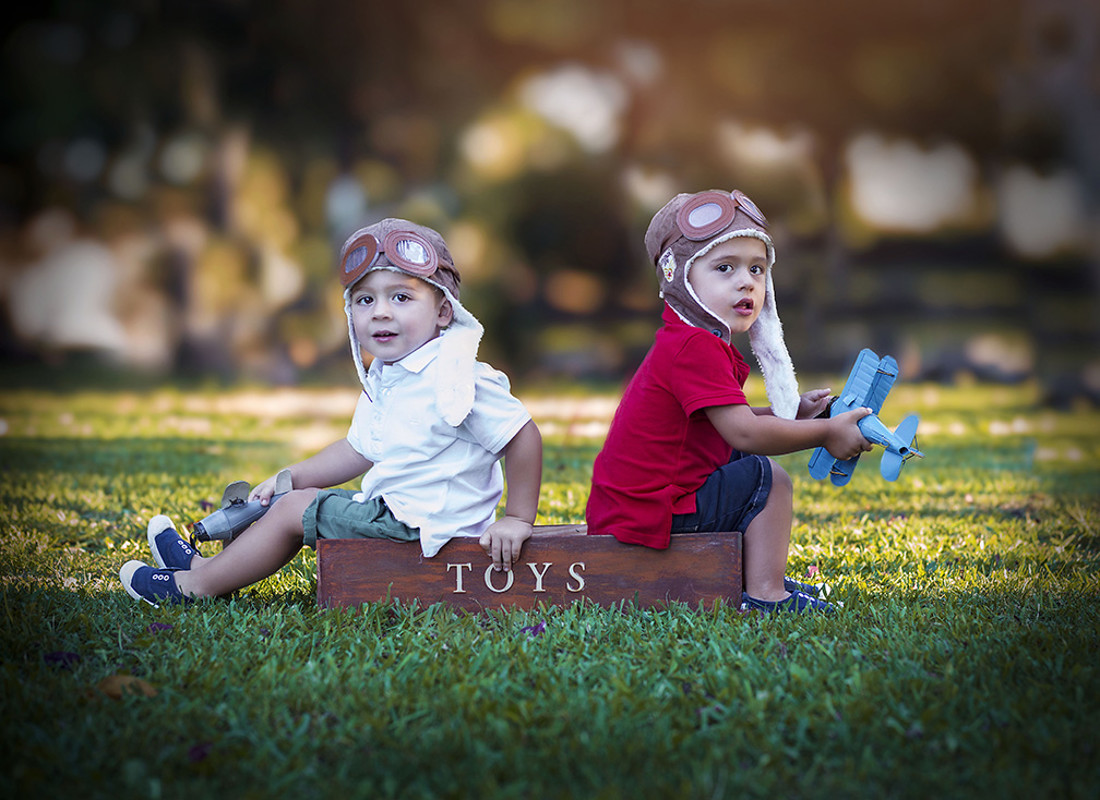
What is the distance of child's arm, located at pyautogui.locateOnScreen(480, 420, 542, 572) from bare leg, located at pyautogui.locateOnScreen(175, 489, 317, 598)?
526mm

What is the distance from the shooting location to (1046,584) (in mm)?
3131

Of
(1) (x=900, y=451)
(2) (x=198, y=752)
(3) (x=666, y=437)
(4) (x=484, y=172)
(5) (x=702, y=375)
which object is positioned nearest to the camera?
(2) (x=198, y=752)

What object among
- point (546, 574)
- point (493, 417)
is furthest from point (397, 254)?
point (546, 574)

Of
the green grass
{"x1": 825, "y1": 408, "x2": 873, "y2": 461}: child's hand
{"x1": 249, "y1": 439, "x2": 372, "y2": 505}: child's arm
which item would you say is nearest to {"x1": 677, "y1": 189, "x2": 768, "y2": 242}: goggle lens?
{"x1": 825, "y1": 408, "x2": 873, "y2": 461}: child's hand

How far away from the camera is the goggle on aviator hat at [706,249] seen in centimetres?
282

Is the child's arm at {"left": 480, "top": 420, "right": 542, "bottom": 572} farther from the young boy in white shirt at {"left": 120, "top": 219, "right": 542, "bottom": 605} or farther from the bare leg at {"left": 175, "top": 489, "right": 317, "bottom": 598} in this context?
the bare leg at {"left": 175, "top": 489, "right": 317, "bottom": 598}

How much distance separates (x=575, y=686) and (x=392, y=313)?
3.64ft

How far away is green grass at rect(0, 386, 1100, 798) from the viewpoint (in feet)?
6.15

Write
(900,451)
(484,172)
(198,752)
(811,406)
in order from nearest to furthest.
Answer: (198,752) → (900,451) → (811,406) → (484,172)

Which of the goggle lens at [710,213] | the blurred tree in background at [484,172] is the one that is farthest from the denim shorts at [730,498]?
the blurred tree in background at [484,172]

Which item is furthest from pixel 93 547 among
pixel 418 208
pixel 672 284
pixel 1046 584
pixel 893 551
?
pixel 418 208

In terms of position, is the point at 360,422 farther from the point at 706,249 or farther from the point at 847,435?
the point at 847,435

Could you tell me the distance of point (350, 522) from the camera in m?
2.84

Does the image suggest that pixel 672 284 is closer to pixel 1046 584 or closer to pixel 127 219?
pixel 1046 584
